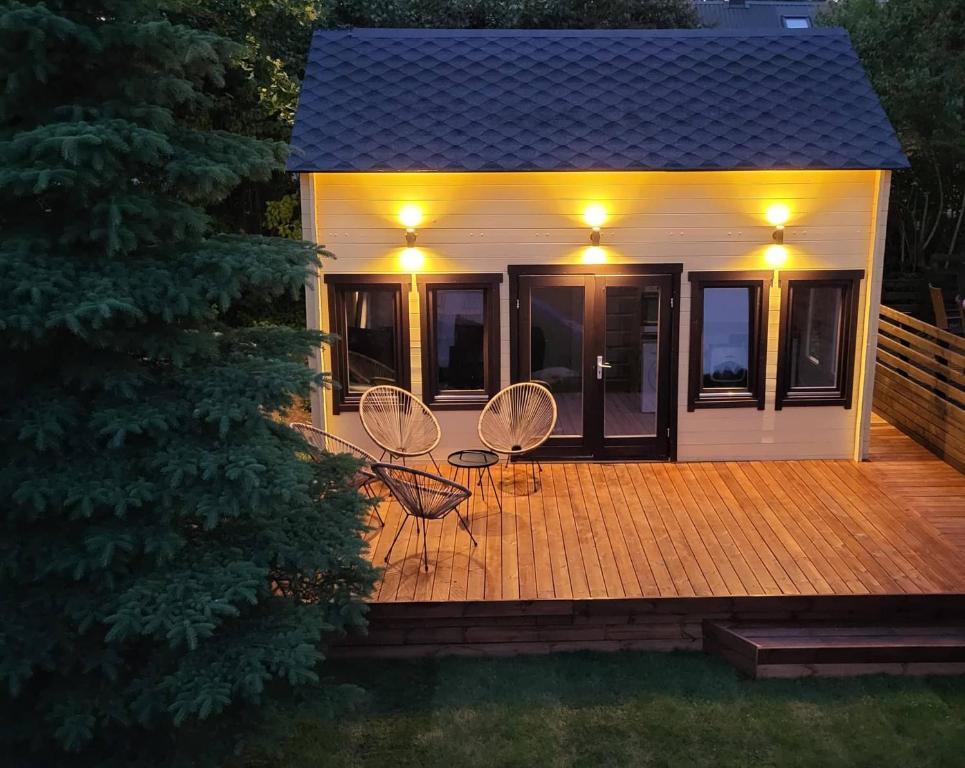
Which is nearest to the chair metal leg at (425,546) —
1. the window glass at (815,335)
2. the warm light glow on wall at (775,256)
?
the window glass at (815,335)

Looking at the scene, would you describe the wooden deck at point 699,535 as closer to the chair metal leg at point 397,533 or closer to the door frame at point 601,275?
the chair metal leg at point 397,533

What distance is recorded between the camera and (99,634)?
12.8ft

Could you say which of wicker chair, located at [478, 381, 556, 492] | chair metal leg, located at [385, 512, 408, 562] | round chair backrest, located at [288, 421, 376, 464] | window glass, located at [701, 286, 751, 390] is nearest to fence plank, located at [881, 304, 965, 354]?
window glass, located at [701, 286, 751, 390]

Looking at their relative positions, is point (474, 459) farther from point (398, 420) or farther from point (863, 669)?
point (863, 669)

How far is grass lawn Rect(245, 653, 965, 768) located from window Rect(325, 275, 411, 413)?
10.9 feet

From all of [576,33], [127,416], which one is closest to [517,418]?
[576,33]

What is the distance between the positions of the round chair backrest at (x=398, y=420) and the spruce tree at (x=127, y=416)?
3.83 meters

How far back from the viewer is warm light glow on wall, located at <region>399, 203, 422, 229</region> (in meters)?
8.05

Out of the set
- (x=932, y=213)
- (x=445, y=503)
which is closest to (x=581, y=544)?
(x=445, y=503)

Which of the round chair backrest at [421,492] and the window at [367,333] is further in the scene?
the window at [367,333]

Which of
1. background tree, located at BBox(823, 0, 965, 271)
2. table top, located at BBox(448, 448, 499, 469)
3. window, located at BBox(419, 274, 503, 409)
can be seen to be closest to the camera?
table top, located at BBox(448, 448, 499, 469)

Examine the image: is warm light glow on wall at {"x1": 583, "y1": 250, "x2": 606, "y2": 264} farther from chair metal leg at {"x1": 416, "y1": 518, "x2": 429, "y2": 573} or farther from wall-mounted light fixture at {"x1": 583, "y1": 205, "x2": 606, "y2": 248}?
chair metal leg at {"x1": 416, "y1": 518, "x2": 429, "y2": 573}

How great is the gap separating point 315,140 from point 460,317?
2146mm

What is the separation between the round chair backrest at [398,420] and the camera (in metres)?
7.99
